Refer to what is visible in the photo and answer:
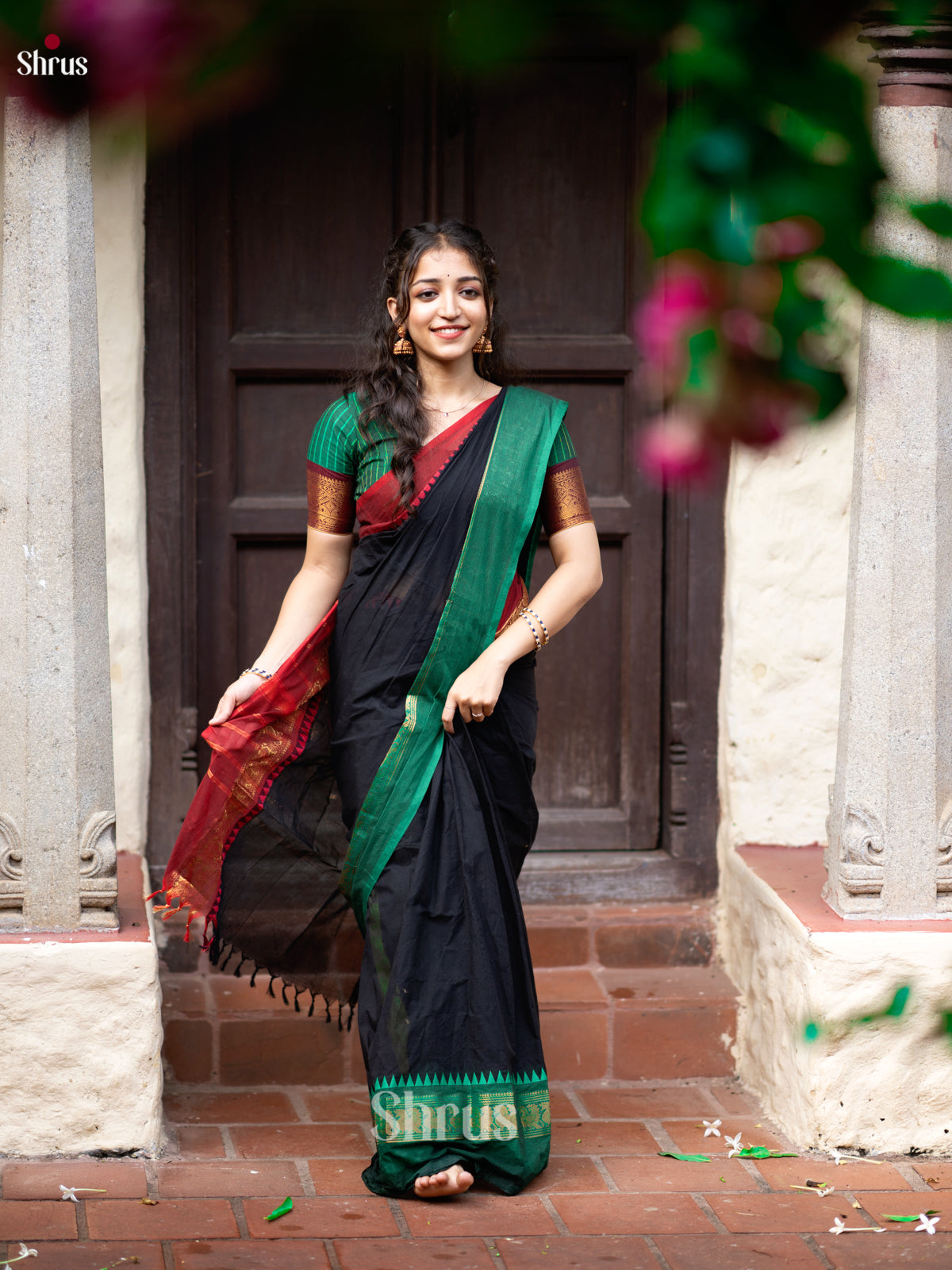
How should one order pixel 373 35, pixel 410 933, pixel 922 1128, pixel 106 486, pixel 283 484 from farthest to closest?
pixel 283 484, pixel 106 486, pixel 922 1128, pixel 410 933, pixel 373 35

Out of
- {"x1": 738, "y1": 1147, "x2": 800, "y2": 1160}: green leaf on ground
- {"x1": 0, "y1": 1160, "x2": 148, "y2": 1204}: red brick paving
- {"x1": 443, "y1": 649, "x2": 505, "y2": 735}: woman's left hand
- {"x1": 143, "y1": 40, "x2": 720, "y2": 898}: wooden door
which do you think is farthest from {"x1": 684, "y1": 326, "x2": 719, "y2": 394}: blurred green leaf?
{"x1": 143, "y1": 40, "x2": 720, "y2": 898}: wooden door

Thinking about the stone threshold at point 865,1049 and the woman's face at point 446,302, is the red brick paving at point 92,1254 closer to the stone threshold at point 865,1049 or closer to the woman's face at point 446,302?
the stone threshold at point 865,1049

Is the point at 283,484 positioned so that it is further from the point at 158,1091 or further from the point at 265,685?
the point at 158,1091

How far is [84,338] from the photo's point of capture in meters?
3.23

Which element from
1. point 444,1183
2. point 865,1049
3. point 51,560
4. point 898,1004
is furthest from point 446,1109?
point 898,1004

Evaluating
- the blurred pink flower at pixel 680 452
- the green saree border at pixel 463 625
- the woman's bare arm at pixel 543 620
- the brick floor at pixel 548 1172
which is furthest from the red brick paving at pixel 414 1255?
the blurred pink flower at pixel 680 452

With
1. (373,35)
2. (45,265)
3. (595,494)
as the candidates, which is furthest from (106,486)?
(373,35)

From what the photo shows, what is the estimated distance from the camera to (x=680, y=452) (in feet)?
2.02

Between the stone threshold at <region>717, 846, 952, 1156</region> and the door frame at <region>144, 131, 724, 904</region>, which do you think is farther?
the door frame at <region>144, 131, 724, 904</region>

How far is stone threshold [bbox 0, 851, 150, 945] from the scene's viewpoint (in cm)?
321

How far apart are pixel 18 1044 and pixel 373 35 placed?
2.94 meters

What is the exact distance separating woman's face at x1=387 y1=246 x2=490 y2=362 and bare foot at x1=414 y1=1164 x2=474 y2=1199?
166 cm

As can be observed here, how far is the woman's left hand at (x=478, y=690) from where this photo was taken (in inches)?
120

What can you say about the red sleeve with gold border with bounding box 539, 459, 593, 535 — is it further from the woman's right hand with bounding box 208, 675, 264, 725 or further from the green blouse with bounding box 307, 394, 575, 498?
the woman's right hand with bounding box 208, 675, 264, 725
